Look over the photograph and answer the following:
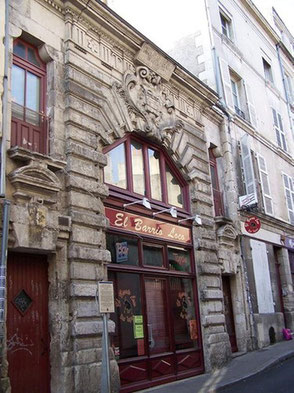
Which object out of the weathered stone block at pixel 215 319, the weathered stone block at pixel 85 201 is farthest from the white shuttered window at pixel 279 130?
the weathered stone block at pixel 85 201

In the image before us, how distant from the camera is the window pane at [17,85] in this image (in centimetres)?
735

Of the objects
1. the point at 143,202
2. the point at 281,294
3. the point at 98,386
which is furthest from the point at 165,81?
the point at 281,294

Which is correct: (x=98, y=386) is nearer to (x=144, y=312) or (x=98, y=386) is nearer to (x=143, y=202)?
(x=144, y=312)

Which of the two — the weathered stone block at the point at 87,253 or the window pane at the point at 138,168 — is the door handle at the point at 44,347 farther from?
the window pane at the point at 138,168

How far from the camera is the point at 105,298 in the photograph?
5656mm

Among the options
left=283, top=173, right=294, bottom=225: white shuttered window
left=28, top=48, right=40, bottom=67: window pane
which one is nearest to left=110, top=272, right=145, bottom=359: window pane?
left=28, top=48, right=40, bottom=67: window pane

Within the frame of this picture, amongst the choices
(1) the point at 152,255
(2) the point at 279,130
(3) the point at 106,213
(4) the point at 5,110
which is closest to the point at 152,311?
(1) the point at 152,255

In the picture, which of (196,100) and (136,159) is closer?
(136,159)

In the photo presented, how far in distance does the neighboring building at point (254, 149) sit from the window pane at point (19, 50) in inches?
256

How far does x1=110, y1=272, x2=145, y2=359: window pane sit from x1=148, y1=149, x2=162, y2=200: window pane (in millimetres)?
2240

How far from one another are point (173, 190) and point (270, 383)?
4.87 meters

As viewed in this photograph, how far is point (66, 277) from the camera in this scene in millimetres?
7098

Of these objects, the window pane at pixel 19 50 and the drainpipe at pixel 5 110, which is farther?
the window pane at pixel 19 50

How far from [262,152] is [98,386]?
11263 mm
